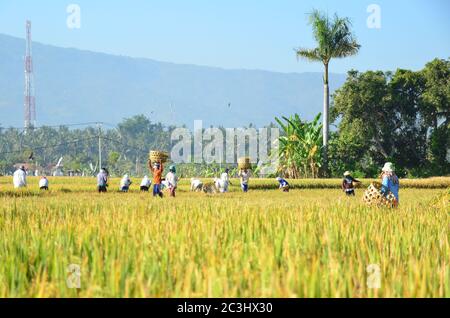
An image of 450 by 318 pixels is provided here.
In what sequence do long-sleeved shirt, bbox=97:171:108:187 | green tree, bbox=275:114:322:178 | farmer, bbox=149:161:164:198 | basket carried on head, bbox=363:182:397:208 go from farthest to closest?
green tree, bbox=275:114:322:178 → long-sleeved shirt, bbox=97:171:108:187 → farmer, bbox=149:161:164:198 → basket carried on head, bbox=363:182:397:208

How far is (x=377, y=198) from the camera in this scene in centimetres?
1292

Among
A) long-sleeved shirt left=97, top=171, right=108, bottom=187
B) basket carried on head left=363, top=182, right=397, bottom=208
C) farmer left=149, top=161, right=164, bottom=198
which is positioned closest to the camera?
basket carried on head left=363, top=182, right=397, bottom=208

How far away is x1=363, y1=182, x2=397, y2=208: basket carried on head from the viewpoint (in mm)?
12836

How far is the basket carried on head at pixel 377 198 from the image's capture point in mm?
12836

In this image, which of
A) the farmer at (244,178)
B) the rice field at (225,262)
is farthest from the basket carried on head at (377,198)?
the farmer at (244,178)

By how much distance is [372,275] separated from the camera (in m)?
4.93

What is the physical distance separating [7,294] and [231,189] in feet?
72.6

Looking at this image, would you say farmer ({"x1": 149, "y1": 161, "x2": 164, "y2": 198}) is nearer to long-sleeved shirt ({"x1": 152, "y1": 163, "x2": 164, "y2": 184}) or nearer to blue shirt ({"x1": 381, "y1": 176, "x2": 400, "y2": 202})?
long-sleeved shirt ({"x1": 152, "y1": 163, "x2": 164, "y2": 184})

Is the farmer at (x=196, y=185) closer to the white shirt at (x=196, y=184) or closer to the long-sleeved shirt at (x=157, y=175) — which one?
the white shirt at (x=196, y=184)

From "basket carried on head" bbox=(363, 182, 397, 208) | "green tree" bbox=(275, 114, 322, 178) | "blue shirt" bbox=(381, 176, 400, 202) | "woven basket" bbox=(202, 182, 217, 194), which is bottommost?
"woven basket" bbox=(202, 182, 217, 194)

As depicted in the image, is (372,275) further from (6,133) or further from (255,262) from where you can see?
(6,133)

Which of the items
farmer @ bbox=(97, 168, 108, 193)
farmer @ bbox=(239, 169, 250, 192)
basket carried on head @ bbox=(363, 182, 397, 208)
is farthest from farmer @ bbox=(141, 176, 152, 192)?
basket carried on head @ bbox=(363, 182, 397, 208)
